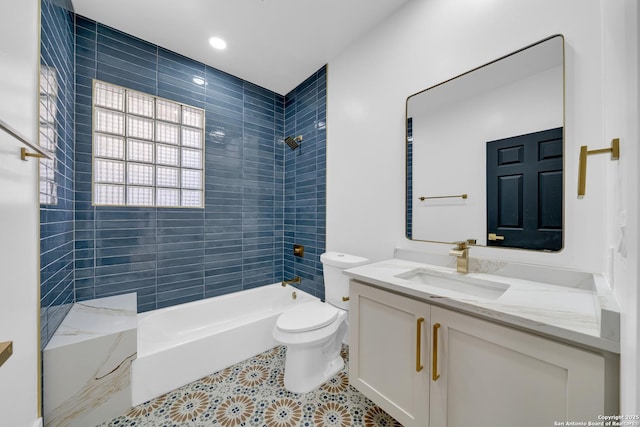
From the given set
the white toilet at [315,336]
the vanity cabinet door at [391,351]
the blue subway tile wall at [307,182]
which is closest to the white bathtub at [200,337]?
the blue subway tile wall at [307,182]

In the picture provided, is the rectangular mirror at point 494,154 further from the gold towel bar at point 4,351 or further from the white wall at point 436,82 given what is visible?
the gold towel bar at point 4,351

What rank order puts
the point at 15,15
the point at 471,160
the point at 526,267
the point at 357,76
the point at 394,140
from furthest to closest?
1. the point at 357,76
2. the point at 394,140
3. the point at 471,160
4. the point at 526,267
5. the point at 15,15

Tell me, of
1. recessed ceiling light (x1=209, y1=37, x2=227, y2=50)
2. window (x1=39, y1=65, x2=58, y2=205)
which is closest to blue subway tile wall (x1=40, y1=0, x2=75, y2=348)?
window (x1=39, y1=65, x2=58, y2=205)

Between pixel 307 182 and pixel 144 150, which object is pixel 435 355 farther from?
pixel 144 150

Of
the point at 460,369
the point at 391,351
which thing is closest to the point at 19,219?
the point at 391,351

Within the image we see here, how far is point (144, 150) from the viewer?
6.65 feet

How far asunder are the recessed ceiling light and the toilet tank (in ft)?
6.56

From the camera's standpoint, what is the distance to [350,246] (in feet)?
6.75

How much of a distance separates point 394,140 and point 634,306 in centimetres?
145

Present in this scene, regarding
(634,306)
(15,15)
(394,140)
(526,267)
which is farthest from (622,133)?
(15,15)

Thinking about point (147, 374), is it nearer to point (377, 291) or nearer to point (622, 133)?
point (377, 291)

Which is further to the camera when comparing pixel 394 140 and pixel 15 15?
pixel 394 140

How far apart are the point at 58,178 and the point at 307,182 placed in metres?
1.81

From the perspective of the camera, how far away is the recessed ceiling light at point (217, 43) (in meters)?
1.97
